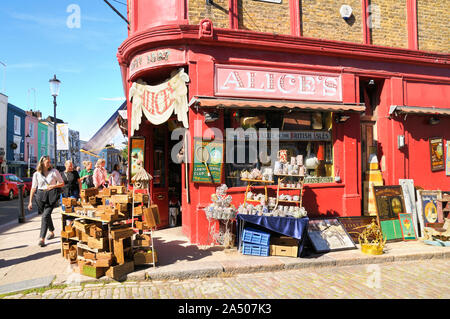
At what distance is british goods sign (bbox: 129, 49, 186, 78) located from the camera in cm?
686

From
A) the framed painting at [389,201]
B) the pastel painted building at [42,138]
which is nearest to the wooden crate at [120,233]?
the framed painting at [389,201]

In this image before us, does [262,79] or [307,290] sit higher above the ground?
[262,79]

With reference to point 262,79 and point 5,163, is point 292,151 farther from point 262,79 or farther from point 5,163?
point 5,163

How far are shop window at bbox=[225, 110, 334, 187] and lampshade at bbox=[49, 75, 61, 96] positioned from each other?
888 centimetres

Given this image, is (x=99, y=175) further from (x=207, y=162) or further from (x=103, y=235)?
(x=103, y=235)

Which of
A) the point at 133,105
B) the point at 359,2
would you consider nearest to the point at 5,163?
the point at 133,105

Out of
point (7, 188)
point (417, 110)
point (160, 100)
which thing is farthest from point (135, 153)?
point (7, 188)

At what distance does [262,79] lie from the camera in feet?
23.7

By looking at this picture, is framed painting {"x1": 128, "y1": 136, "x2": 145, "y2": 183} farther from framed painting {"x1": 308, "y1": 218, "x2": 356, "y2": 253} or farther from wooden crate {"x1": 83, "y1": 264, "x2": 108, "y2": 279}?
framed painting {"x1": 308, "y1": 218, "x2": 356, "y2": 253}

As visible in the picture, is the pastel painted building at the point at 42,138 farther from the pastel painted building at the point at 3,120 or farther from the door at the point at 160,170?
the door at the point at 160,170

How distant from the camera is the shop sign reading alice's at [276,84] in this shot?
697 cm
